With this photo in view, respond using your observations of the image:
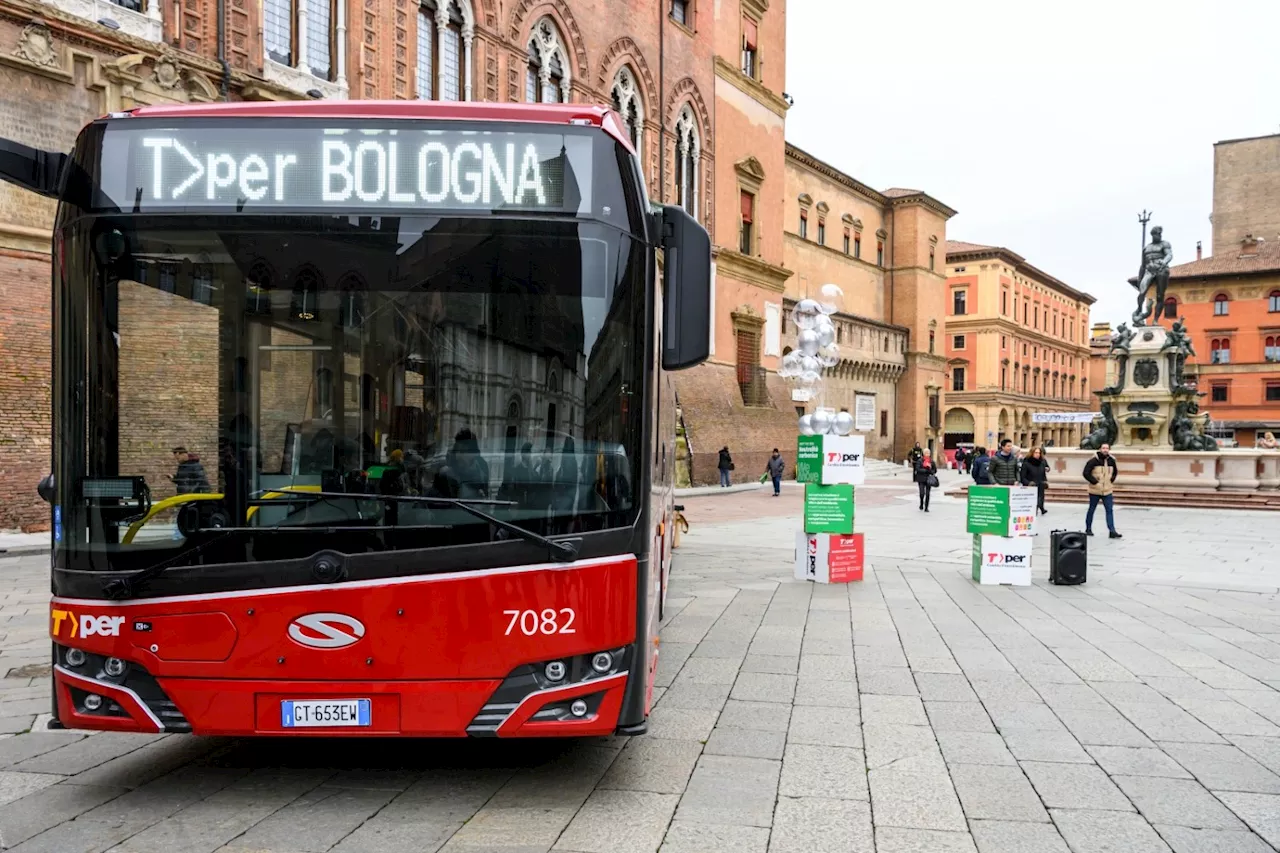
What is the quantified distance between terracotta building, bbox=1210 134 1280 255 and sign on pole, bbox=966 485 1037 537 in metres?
75.6

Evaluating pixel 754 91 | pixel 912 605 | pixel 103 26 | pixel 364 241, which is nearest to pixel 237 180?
pixel 364 241

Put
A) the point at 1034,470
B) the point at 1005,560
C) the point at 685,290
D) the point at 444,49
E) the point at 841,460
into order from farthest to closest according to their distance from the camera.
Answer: the point at 444,49
the point at 1034,470
the point at 1005,560
the point at 841,460
the point at 685,290

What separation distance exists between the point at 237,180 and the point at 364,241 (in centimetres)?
55

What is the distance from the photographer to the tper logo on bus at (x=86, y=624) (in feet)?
13.3

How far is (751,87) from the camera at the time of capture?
40562mm

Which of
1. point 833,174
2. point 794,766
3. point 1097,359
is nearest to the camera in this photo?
point 794,766

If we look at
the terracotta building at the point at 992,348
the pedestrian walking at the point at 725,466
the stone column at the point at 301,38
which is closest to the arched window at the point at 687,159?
the pedestrian walking at the point at 725,466

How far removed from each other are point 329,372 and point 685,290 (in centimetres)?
146

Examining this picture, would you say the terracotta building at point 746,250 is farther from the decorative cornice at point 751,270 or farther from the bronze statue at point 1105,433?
the bronze statue at point 1105,433

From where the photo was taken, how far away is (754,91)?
4078cm

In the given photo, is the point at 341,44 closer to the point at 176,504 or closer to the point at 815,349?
the point at 815,349

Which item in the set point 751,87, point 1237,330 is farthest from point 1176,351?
point 1237,330

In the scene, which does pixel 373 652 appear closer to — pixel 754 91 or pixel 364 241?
pixel 364 241

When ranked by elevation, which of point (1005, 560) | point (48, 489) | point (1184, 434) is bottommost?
point (1005, 560)
